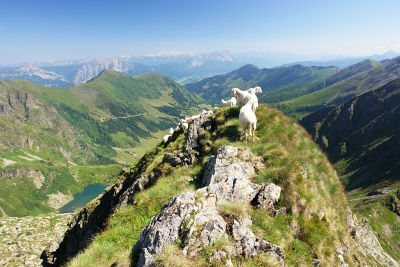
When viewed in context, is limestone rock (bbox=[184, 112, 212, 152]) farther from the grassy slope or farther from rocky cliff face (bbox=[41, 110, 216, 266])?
Result: the grassy slope

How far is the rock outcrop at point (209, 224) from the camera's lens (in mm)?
7875

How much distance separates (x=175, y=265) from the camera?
670 centimetres

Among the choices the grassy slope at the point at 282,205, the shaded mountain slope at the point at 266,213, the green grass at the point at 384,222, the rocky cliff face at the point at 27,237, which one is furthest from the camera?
the green grass at the point at 384,222

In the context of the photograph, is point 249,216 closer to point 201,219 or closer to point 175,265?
point 201,219

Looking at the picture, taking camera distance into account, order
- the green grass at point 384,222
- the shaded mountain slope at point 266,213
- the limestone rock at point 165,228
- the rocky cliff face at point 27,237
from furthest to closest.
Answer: the green grass at point 384,222 < the rocky cliff face at point 27,237 < the shaded mountain slope at point 266,213 < the limestone rock at point 165,228

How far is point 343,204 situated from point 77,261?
19.3 meters

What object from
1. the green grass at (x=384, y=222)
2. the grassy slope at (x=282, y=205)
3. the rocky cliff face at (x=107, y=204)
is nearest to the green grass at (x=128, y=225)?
the grassy slope at (x=282, y=205)

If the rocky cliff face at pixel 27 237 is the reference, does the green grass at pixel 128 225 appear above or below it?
above

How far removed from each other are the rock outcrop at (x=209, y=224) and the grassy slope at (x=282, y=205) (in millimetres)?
508

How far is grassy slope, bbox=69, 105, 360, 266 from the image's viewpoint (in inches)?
389

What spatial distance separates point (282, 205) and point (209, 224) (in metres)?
5.27

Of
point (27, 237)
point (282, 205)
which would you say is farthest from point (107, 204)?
point (27, 237)

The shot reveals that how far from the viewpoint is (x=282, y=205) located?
11.5 m

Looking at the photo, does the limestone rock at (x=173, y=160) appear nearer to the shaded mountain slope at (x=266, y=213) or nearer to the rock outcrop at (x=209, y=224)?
the shaded mountain slope at (x=266, y=213)
